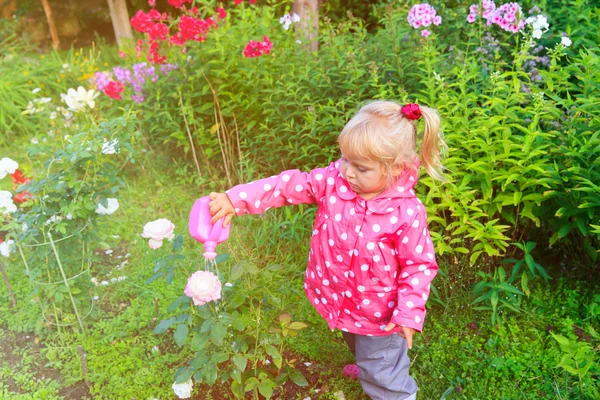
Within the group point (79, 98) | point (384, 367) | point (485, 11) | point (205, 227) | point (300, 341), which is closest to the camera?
point (205, 227)

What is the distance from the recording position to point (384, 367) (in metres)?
2.20

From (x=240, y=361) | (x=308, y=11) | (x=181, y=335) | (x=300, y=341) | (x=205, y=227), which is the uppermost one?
(x=308, y=11)

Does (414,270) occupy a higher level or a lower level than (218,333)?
higher

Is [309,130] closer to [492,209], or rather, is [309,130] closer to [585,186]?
[492,209]

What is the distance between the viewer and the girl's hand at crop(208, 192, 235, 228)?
6.36 feet

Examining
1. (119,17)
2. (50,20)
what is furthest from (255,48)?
(50,20)

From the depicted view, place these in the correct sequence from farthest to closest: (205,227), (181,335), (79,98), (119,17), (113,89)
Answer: (119,17)
(113,89)
(79,98)
(181,335)
(205,227)

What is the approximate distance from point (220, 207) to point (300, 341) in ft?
3.73

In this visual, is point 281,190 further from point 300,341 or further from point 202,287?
point 300,341

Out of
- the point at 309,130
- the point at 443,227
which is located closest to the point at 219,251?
the point at 309,130

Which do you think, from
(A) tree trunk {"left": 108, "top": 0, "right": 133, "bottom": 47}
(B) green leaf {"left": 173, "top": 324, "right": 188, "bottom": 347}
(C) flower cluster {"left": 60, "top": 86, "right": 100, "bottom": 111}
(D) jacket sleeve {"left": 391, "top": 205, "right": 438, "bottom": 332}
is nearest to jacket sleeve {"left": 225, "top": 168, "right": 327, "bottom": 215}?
(D) jacket sleeve {"left": 391, "top": 205, "right": 438, "bottom": 332}

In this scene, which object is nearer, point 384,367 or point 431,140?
point 431,140

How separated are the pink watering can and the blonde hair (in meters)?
0.54

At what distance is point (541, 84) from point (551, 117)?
1.16 meters
